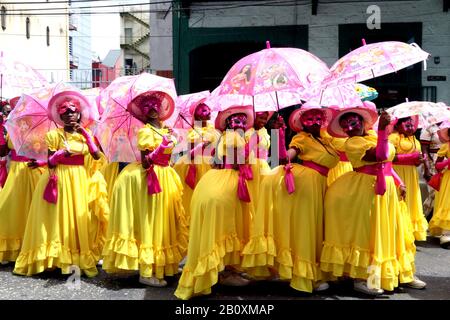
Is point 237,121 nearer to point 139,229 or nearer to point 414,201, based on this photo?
point 139,229

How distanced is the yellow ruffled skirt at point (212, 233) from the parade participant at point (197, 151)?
4.82 ft

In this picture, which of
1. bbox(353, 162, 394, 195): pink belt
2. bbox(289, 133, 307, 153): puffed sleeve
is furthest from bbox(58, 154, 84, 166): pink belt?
bbox(353, 162, 394, 195): pink belt

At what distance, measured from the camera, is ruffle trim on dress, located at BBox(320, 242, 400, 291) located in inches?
181

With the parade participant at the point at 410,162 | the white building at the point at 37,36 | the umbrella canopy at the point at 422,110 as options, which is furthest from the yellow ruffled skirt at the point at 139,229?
the white building at the point at 37,36

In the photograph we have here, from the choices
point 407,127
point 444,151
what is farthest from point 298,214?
point 444,151

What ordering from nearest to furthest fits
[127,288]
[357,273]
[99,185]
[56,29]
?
[357,273] → [127,288] → [99,185] → [56,29]

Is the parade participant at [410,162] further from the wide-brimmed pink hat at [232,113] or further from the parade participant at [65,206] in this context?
the parade participant at [65,206]

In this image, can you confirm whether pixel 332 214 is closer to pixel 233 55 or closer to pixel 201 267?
pixel 201 267

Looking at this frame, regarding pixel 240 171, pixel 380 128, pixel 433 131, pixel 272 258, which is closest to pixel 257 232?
pixel 272 258

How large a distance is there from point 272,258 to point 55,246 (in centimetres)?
237

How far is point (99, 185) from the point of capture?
5707 millimetres

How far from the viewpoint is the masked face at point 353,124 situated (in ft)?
15.7

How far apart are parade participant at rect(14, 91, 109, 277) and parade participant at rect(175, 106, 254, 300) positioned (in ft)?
4.54

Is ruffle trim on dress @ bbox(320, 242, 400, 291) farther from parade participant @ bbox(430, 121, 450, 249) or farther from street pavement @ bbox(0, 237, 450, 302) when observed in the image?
parade participant @ bbox(430, 121, 450, 249)
